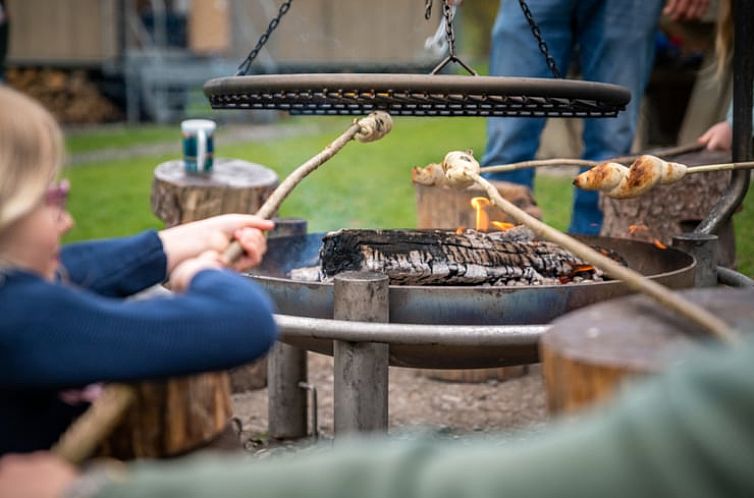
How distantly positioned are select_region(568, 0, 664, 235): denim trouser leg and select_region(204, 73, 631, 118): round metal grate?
4.93ft

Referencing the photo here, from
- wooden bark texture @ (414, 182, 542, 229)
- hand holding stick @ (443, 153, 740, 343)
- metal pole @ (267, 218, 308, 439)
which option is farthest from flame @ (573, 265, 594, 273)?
metal pole @ (267, 218, 308, 439)

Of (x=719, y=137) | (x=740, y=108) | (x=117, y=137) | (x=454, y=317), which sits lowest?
(x=117, y=137)

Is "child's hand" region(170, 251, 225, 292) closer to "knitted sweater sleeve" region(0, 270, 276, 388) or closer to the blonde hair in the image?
"knitted sweater sleeve" region(0, 270, 276, 388)

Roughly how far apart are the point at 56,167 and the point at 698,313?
2.97ft

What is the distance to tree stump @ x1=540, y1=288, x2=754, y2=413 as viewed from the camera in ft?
3.83

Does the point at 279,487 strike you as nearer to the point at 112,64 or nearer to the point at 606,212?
the point at 606,212

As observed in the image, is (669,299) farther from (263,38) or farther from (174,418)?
(263,38)

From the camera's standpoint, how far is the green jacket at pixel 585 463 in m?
0.87

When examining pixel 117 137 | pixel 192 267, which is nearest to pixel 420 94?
pixel 192 267

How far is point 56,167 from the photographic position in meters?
1.36

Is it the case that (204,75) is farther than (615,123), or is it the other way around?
(204,75)

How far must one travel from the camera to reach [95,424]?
1357 mm

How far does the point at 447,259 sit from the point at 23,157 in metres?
1.44

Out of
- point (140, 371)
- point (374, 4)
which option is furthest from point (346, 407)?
point (374, 4)
